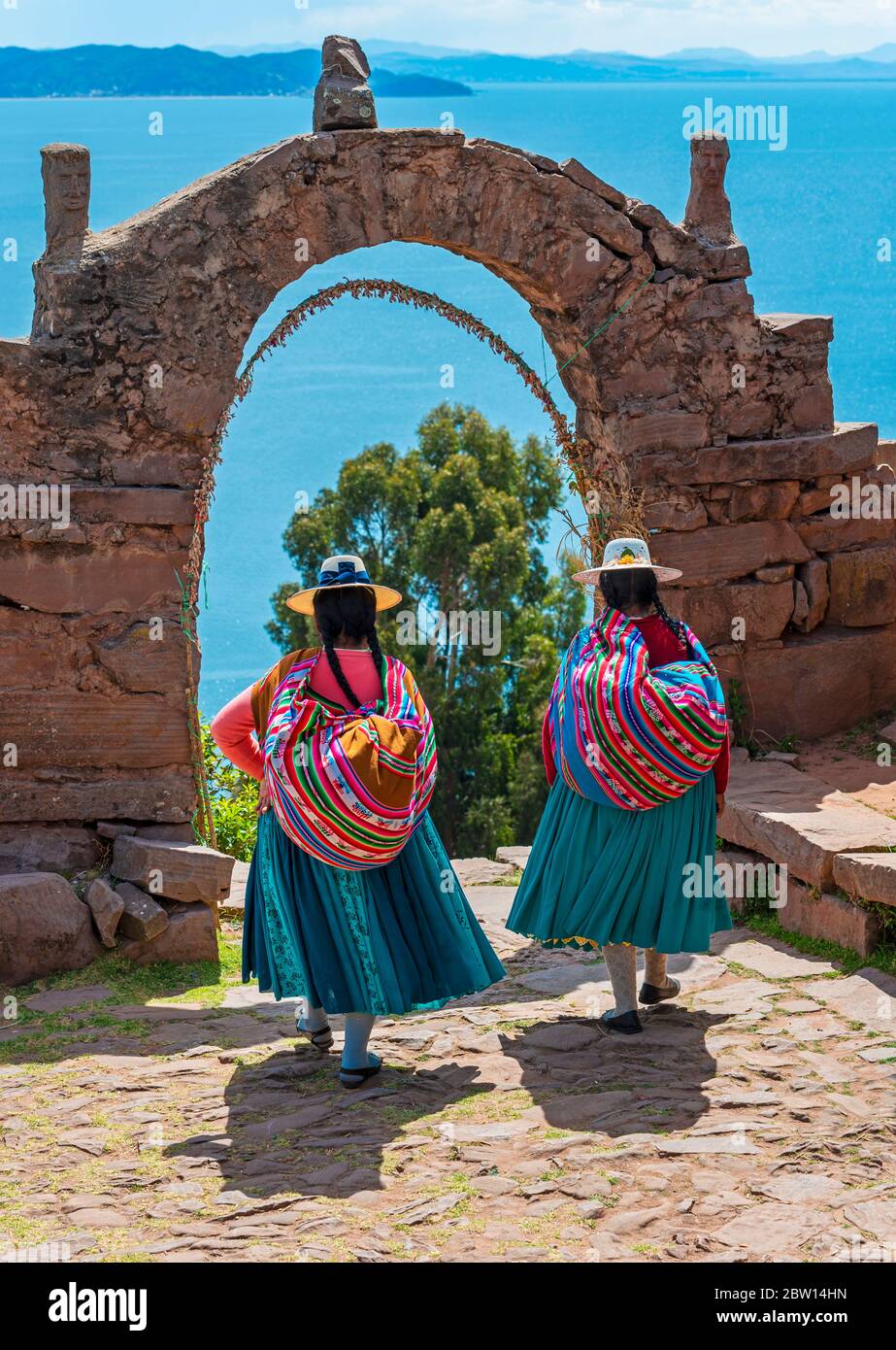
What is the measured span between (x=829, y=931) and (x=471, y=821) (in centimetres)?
1187

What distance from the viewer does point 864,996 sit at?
5.95 meters

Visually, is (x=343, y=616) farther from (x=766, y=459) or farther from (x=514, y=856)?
(x=514, y=856)

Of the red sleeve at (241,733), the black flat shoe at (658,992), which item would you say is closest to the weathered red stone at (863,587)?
the black flat shoe at (658,992)

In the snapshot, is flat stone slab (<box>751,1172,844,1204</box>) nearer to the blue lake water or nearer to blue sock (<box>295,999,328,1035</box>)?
blue sock (<box>295,999,328,1035</box>)

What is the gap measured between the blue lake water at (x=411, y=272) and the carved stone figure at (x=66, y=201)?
1903 cm

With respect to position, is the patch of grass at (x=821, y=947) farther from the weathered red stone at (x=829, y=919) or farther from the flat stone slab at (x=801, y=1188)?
the flat stone slab at (x=801, y=1188)

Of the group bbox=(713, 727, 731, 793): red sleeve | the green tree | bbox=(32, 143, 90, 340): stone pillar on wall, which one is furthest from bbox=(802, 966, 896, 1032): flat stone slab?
the green tree

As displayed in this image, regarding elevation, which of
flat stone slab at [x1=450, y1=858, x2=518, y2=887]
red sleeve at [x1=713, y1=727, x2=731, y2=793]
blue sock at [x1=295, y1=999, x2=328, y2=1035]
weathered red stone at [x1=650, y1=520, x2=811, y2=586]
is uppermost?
weathered red stone at [x1=650, y1=520, x2=811, y2=586]

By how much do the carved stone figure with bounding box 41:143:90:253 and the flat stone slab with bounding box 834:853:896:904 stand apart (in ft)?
13.0

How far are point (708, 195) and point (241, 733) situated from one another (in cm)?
398

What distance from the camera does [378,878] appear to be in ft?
17.4

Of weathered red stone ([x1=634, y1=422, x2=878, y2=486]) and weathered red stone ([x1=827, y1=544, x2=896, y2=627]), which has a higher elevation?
weathered red stone ([x1=634, y1=422, x2=878, y2=486])

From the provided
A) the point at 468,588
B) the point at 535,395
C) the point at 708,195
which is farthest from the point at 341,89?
the point at 468,588

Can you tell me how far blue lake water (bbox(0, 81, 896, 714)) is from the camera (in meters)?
29.4
